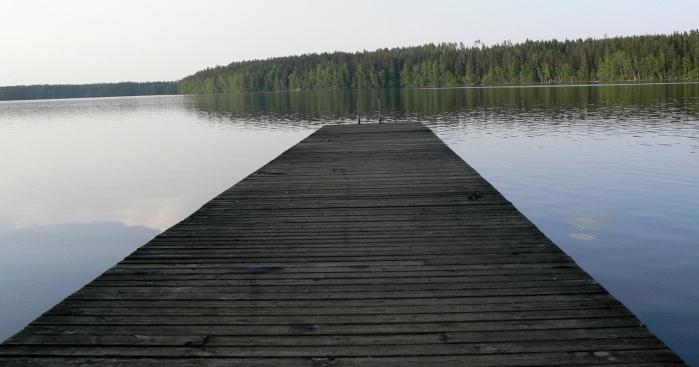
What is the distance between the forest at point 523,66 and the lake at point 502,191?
312 feet

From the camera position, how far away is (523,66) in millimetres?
150375

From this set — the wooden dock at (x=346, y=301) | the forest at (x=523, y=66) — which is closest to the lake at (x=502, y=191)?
the wooden dock at (x=346, y=301)

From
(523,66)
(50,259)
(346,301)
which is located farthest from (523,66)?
(346,301)

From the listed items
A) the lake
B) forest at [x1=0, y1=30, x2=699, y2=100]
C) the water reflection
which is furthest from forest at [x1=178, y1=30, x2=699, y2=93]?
the water reflection

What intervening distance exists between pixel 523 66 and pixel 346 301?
156 m

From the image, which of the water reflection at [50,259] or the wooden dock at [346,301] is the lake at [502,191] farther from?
the wooden dock at [346,301]

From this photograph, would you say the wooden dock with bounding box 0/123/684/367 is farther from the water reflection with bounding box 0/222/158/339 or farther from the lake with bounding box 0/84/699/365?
the water reflection with bounding box 0/222/158/339

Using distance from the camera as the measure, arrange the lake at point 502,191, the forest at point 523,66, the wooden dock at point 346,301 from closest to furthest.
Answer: the wooden dock at point 346,301 < the lake at point 502,191 < the forest at point 523,66

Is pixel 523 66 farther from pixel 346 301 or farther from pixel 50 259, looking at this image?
pixel 346 301

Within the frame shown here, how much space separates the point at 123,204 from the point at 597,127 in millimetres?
27100

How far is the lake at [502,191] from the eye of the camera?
30.7 feet

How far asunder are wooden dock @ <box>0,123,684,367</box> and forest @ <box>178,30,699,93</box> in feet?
426

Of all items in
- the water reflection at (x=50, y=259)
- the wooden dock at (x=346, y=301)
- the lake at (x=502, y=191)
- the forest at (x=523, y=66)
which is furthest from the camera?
the forest at (x=523, y=66)

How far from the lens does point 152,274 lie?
617 centimetres
